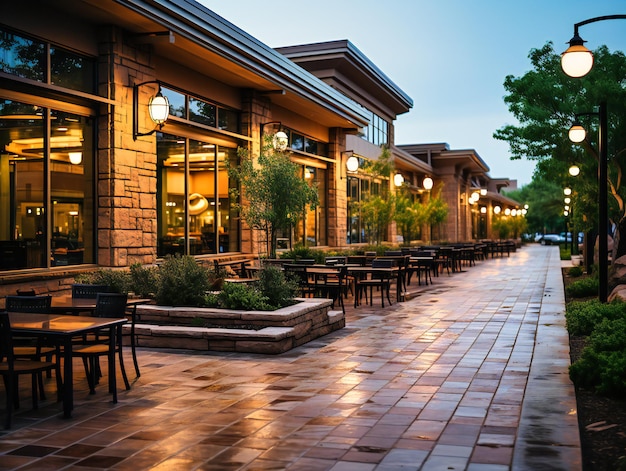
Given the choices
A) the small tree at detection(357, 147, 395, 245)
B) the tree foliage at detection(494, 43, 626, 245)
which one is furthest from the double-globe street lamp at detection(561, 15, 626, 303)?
the small tree at detection(357, 147, 395, 245)

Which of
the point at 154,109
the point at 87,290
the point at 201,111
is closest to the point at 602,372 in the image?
the point at 87,290

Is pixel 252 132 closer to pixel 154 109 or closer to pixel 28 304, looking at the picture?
pixel 154 109

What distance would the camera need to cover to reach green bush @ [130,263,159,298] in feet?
36.0

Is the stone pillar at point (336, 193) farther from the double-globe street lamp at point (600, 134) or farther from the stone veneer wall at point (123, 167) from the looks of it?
the double-globe street lamp at point (600, 134)

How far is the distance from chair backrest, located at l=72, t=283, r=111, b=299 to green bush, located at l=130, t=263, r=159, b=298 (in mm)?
2289

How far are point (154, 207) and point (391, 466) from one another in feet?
31.4

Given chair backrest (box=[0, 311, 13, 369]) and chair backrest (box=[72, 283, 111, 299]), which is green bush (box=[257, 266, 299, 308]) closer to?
chair backrest (box=[72, 283, 111, 299])

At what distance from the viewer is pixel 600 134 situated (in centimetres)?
1109

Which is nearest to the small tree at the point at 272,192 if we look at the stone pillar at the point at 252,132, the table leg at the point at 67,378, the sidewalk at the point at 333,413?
the stone pillar at the point at 252,132

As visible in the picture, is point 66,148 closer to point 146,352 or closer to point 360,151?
point 146,352

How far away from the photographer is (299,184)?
16219 mm

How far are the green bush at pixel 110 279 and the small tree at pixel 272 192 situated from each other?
16.7ft

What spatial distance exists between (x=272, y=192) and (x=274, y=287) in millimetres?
5847

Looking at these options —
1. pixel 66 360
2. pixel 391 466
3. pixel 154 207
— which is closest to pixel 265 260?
pixel 154 207
